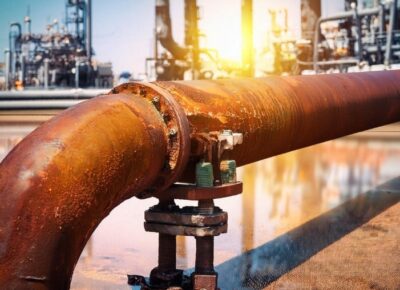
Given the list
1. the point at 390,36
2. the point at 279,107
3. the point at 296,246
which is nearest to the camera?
the point at 279,107

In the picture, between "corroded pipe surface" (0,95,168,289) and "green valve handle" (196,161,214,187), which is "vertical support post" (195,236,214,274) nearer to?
"green valve handle" (196,161,214,187)

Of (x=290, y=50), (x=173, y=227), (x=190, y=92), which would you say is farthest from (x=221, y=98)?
(x=290, y=50)

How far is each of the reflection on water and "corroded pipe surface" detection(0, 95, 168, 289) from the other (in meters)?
1.02

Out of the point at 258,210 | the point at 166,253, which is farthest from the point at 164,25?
the point at 166,253

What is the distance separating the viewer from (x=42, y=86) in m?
32.2

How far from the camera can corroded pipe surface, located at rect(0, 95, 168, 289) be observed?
1.36m

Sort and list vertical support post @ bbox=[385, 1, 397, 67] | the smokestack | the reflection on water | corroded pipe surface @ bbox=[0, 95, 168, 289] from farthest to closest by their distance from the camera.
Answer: the smokestack
vertical support post @ bbox=[385, 1, 397, 67]
the reflection on water
corroded pipe surface @ bbox=[0, 95, 168, 289]

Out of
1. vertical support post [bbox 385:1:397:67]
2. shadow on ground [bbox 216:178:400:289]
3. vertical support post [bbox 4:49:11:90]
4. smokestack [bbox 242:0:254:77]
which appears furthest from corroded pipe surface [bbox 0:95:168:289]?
vertical support post [bbox 4:49:11:90]

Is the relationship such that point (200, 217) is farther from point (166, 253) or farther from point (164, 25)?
point (164, 25)

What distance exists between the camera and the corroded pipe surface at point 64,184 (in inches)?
53.6

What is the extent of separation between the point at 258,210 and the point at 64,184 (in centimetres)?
295

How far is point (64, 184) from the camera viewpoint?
4.73 feet

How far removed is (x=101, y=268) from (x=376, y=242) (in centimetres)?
161

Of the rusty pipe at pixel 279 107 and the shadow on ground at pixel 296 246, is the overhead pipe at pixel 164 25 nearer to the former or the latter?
the shadow on ground at pixel 296 246
